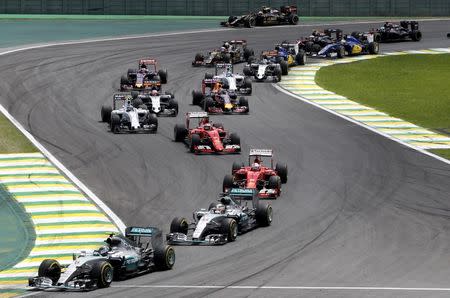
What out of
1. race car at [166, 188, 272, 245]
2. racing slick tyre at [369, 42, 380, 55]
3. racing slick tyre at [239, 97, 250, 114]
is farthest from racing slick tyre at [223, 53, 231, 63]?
race car at [166, 188, 272, 245]

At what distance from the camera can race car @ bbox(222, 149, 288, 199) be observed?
42.2 m

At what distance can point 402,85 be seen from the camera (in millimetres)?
73812

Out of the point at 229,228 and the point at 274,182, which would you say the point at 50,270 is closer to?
the point at 229,228

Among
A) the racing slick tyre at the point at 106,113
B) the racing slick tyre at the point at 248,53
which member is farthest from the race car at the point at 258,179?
the racing slick tyre at the point at 248,53

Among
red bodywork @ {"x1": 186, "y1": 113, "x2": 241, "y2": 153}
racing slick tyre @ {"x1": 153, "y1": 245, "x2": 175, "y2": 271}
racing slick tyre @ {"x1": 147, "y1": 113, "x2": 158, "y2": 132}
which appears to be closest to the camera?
racing slick tyre @ {"x1": 153, "y1": 245, "x2": 175, "y2": 271}

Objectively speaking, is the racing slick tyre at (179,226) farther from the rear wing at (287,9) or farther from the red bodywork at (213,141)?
the rear wing at (287,9)

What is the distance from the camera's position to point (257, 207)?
38.3m

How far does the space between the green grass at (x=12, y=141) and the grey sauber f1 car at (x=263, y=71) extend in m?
19.7

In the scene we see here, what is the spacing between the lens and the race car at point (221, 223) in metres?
35.8

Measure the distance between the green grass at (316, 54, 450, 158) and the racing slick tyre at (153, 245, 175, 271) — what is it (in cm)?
2739

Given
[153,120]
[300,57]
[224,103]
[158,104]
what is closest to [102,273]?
[153,120]

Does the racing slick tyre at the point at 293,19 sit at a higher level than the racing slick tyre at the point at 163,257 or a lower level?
higher

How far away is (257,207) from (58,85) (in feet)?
105

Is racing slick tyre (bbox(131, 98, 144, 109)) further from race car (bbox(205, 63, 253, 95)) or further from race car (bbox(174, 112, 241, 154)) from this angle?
race car (bbox(205, 63, 253, 95))
